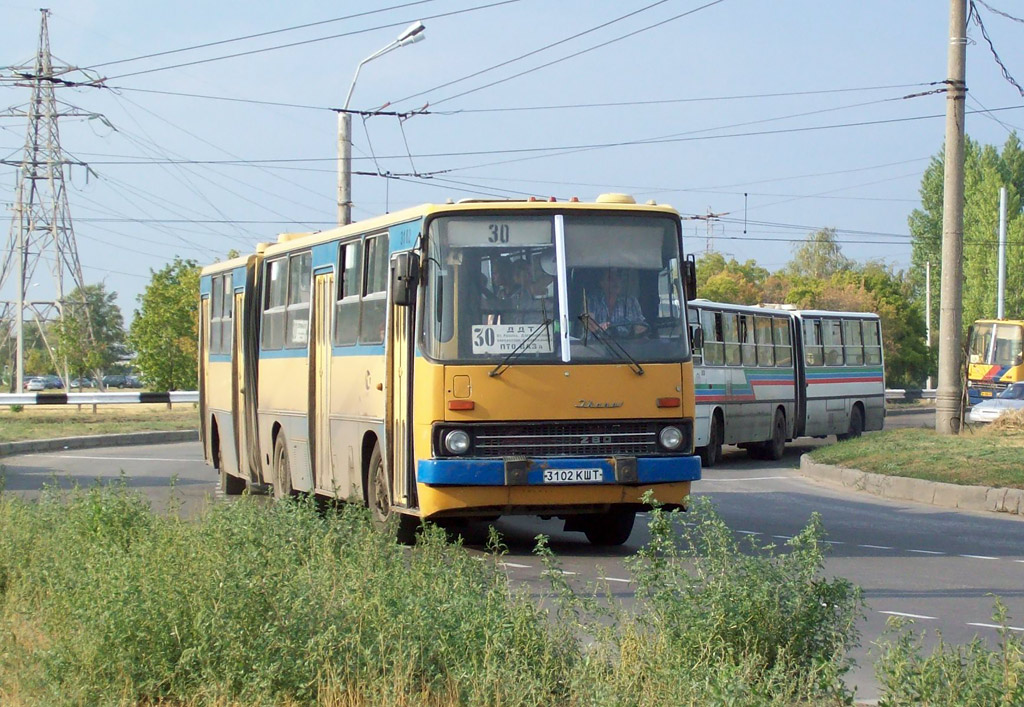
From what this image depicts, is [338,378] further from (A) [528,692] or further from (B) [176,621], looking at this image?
(A) [528,692]

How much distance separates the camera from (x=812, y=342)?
30.1 m

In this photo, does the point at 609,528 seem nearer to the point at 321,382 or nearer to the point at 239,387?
the point at 321,382

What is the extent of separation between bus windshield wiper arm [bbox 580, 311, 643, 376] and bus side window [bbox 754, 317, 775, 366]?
53.1ft

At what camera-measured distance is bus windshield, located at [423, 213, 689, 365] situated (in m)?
11.7

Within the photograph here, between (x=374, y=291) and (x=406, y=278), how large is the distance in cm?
182

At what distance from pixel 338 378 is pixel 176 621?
7662 millimetres

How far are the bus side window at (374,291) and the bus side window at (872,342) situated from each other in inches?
846

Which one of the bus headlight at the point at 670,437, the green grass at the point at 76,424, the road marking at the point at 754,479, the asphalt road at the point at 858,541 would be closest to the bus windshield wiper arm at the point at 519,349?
the bus headlight at the point at 670,437

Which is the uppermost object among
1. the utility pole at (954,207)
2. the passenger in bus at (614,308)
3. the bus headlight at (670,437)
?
the utility pole at (954,207)

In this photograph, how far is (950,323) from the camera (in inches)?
923

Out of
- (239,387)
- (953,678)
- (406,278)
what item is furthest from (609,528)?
(953,678)

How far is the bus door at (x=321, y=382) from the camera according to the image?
14.5 m

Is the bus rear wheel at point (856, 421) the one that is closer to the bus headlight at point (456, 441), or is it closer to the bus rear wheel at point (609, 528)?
the bus rear wheel at point (609, 528)

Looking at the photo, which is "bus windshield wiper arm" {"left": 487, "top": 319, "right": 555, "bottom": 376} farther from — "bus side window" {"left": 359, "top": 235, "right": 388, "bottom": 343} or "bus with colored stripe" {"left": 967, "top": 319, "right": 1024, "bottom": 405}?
"bus with colored stripe" {"left": 967, "top": 319, "right": 1024, "bottom": 405}
